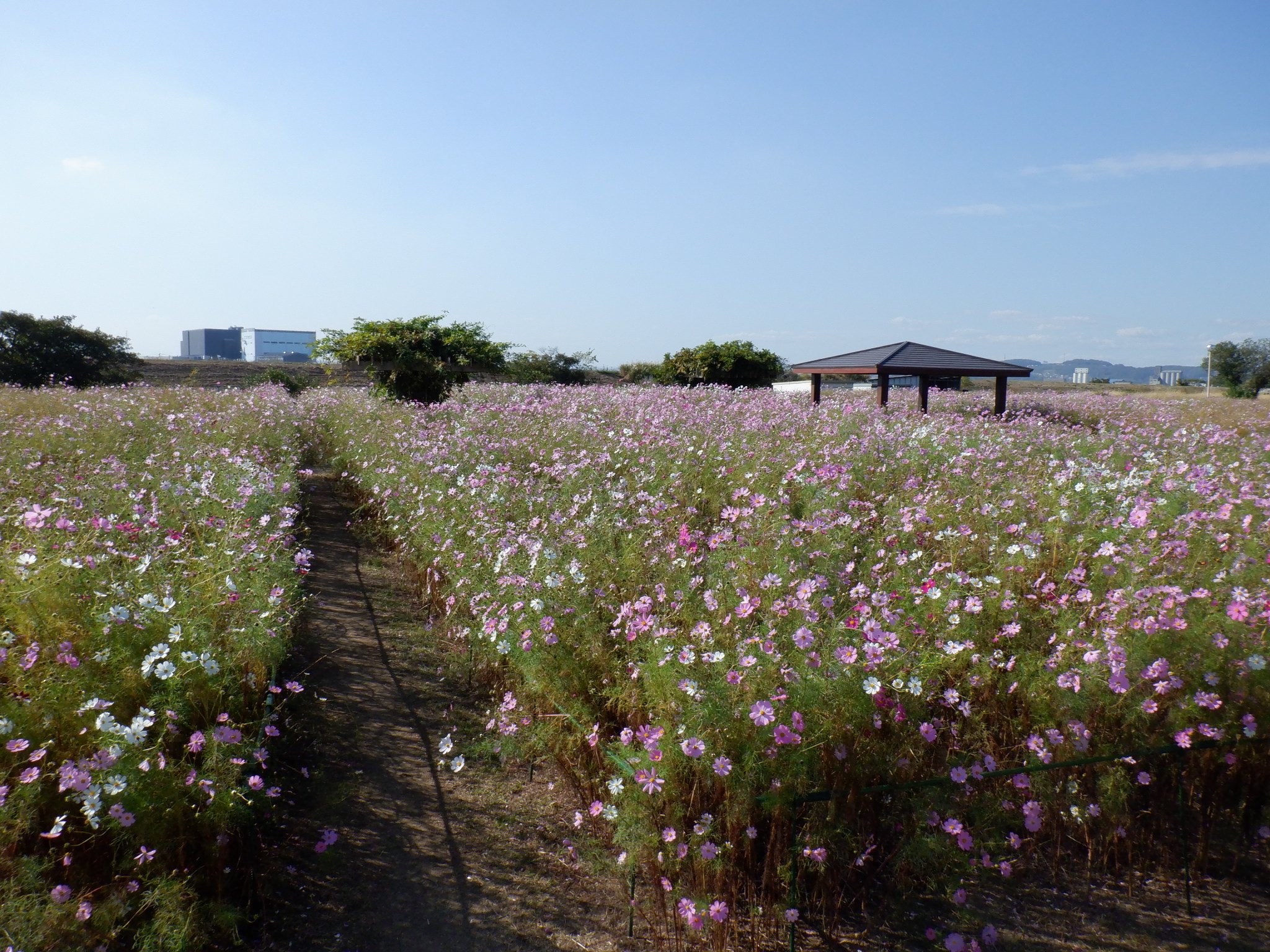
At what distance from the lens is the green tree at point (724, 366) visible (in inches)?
1077

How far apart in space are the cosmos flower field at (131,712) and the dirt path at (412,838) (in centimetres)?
26

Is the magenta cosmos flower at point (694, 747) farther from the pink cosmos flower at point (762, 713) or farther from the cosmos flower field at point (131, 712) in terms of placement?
the cosmos flower field at point (131, 712)

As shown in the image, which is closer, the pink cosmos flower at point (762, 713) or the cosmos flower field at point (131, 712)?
the cosmos flower field at point (131, 712)

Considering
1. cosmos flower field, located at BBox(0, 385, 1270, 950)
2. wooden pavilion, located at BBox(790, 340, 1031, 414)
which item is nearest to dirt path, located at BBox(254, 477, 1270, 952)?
cosmos flower field, located at BBox(0, 385, 1270, 950)

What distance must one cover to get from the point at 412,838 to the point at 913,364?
41.5ft

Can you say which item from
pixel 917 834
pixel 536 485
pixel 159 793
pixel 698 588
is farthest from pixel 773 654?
pixel 536 485

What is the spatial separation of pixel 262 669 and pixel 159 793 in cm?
88

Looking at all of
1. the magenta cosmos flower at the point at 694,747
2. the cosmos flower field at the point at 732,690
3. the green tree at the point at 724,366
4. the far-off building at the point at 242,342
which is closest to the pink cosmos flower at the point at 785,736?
the cosmos flower field at the point at 732,690

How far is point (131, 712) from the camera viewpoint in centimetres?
272

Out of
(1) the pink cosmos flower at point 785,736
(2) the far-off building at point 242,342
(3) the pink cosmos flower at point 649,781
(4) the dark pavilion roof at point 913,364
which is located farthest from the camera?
(2) the far-off building at point 242,342

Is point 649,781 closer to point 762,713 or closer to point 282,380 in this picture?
point 762,713

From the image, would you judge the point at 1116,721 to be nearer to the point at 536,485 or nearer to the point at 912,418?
the point at 536,485

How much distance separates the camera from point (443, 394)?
48.9 ft

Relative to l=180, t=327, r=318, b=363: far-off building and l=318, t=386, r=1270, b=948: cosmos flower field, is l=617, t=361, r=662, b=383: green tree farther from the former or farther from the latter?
l=180, t=327, r=318, b=363: far-off building
